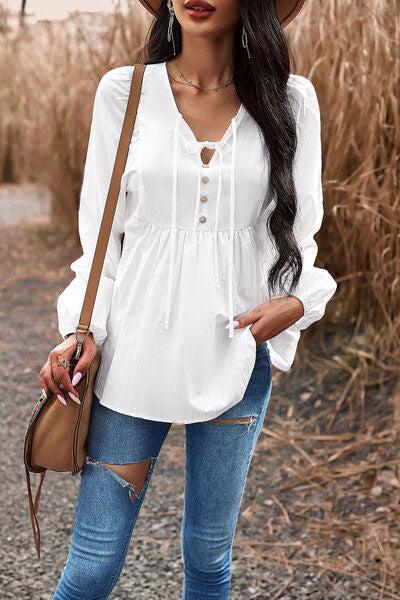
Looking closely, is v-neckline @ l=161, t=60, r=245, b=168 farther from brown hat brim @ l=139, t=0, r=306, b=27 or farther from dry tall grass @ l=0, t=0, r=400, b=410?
dry tall grass @ l=0, t=0, r=400, b=410

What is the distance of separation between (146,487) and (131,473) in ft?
0.25

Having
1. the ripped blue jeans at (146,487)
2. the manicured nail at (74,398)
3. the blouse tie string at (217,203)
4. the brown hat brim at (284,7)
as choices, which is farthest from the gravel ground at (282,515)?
the brown hat brim at (284,7)

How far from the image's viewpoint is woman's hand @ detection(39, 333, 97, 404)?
61.1 inches

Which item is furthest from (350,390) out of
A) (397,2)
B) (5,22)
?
(5,22)

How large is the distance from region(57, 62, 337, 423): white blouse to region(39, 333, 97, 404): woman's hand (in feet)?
0.13

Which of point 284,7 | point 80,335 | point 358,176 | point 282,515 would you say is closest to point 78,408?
point 80,335

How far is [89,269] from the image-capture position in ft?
5.32

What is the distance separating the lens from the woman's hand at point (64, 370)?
5.09 ft

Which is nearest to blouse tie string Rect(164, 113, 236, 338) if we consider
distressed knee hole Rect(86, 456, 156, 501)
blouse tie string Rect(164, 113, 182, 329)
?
blouse tie string Rect(164, 113, 182, 329)

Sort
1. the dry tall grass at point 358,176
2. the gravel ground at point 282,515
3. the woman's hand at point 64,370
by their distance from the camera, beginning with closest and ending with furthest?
the woman's hand at point 64,370, the gravel ground at point 282,515, the dry tall grass at point 358,176

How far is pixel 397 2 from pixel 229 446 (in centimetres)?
226

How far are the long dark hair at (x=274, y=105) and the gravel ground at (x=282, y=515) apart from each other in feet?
4.36

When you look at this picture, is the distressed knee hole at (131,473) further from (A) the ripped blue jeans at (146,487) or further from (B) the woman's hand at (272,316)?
(B) the woman's hand at (272,316)

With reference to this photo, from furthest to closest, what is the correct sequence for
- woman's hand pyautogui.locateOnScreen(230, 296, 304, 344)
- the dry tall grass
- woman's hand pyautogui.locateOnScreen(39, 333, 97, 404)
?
the dry tall grass → woman's hand pyautogui.locateOnScreen(230, 296, 304, 344) → woman's hand pyautogui.locateOnScreen(39, 333, 97, 404)
